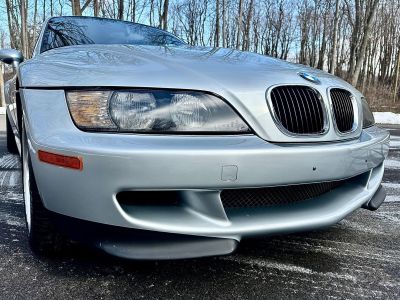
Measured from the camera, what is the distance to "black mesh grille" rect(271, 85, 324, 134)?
4.71 feet

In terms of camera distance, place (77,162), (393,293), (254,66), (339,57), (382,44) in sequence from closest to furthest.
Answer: (77,162) → (393,293) → (254,66) → (382,44) → (339,57)

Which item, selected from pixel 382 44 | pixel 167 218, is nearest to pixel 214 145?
pixel 167 218

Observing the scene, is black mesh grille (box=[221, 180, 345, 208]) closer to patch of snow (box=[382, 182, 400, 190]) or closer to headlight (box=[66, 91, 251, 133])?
headlight (box=[66, 91, 251, 133])

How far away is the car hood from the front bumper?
148 mm

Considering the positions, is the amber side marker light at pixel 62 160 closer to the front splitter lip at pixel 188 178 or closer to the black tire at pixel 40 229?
the front splitter lip at pixel 188 178

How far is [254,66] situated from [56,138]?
0.96 m

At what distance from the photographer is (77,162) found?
1.20 metres

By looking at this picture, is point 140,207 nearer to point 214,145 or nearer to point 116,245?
point 116,245

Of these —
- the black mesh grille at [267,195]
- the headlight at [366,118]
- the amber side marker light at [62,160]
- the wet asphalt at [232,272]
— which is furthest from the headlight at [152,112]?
the headlight at [366,118]

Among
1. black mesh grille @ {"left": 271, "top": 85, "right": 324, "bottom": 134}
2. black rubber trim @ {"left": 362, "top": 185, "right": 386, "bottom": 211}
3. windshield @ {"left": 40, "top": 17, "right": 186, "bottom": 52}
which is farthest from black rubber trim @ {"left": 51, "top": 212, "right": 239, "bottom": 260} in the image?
windshield @ {"left": 40, "top": 17, "right": 186, "bottom": 52}

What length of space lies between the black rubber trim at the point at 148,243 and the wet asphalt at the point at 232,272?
0.20 meters

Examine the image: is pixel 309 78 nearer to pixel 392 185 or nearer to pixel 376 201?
pixel 376 201

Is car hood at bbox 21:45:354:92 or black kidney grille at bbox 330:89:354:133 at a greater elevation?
car hood at bbox 21:45:354:92

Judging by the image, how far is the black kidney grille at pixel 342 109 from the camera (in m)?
1.59
